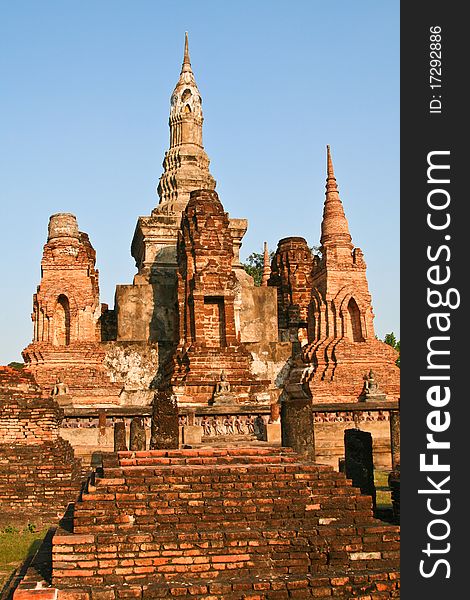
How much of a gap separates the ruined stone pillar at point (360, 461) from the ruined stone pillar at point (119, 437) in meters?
5.12

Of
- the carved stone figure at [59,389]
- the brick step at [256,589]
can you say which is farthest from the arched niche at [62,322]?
the brick step at [256,589]

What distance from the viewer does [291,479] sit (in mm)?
7477

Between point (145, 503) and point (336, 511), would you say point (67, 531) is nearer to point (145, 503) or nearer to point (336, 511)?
point (145, 503)

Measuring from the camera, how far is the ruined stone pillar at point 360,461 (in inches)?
351

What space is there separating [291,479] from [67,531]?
2.09 m

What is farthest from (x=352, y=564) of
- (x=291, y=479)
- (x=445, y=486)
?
(x=445, y=486)

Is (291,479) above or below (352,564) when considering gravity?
above

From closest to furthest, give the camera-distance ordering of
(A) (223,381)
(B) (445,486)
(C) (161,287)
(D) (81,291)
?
1. (B) (445,486)
2. (A) (223,381)
3. (D) (81,291)
4. (C) (161,287)

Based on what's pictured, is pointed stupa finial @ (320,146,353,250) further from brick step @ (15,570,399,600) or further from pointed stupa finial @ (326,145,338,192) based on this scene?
brick step @ (15,570,399,600)

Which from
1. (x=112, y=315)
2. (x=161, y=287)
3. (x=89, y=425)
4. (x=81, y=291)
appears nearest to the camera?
(x=89, y=425)

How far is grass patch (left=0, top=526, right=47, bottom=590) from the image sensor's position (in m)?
8.38

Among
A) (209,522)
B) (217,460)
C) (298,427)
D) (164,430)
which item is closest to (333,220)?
(298,427)

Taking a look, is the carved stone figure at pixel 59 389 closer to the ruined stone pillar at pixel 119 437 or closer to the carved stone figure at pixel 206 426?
the ruined stone pillar at pixel 119 437

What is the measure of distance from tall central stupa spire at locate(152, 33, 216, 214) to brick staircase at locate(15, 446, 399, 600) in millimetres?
15582
